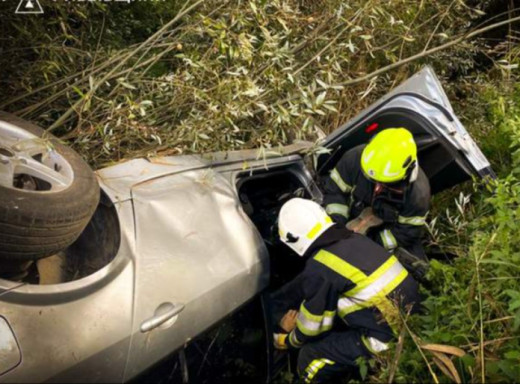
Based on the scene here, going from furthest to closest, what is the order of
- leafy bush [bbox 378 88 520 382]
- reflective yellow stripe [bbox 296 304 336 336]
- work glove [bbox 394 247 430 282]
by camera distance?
work glove [bbox 394 247 430 282] < reflective yellow stripe [bbox 296 304 336 336] < leafy bush [bbox 378 88 520 382]

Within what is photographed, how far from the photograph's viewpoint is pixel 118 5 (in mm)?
4082

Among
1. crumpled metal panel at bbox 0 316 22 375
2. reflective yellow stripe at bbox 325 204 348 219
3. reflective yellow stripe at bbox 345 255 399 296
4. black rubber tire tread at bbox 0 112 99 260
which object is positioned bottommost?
reflective yellow stripe at bbox 325 204 348 219

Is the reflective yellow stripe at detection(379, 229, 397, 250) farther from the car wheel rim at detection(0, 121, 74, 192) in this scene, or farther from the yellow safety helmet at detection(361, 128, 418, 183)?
the car wheel rim at detection(0, 121, 74, 192)

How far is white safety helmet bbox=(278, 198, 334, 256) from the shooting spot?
276 centimetres

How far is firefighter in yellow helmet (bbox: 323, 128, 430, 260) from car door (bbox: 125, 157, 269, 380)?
1092 millimetres

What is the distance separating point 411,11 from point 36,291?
4.07 meters

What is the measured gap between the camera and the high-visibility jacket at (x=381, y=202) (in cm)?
340

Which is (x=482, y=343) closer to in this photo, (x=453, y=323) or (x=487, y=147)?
(x=453, y=323)

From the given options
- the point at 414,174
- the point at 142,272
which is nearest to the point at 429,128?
the point at 414,174

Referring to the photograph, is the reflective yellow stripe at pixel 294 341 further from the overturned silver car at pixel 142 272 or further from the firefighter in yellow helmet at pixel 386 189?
the firefighter in yellow helmet at pixel 386 189

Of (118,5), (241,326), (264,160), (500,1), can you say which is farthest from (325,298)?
(500,1)

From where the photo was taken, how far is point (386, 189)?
3.31 metres

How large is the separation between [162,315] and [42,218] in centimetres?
58

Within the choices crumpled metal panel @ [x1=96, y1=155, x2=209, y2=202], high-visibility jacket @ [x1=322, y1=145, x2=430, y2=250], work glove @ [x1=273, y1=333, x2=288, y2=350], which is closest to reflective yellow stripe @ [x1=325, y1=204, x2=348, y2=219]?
high-visibility jacket @ [x1=322, y1=145, x2=430, y2=250]
